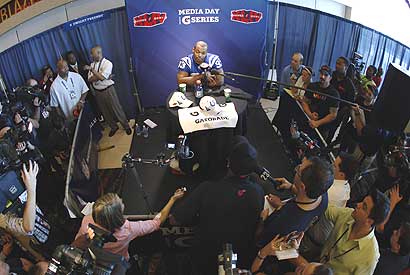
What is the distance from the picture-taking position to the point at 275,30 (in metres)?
5.85

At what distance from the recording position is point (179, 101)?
4.09 metres

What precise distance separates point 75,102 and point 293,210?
3707mm

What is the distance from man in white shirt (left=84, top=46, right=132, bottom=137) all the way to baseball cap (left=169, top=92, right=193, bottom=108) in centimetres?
154

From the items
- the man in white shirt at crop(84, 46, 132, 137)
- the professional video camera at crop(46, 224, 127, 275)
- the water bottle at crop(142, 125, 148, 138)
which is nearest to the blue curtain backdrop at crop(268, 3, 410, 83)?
the water bottle at crop(142, 125, 148, 138)

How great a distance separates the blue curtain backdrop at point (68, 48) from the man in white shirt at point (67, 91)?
1.51ft

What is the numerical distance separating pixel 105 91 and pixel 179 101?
170cm

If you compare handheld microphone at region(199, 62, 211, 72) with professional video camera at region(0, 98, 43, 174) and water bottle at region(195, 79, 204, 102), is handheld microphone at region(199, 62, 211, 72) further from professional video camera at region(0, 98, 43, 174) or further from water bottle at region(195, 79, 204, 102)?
professional video camera at region(0, 98, 43, 174)

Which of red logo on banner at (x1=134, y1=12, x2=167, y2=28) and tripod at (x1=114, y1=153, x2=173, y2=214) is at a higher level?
red logo on banner at (x1=134, y1=12, x2=167, y2=28)

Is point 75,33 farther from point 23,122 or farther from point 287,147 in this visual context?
point 287,147

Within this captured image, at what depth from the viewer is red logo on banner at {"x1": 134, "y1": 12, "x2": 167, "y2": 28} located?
17.3 ft

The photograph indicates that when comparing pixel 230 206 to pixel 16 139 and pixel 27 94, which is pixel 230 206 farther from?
pixel 27 94

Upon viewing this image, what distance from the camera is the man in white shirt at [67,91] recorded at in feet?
15.9

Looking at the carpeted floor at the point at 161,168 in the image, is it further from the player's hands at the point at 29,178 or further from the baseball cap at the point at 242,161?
the baseball cap at the point at 242,161

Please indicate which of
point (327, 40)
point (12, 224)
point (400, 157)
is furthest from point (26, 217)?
point (327, 40)
